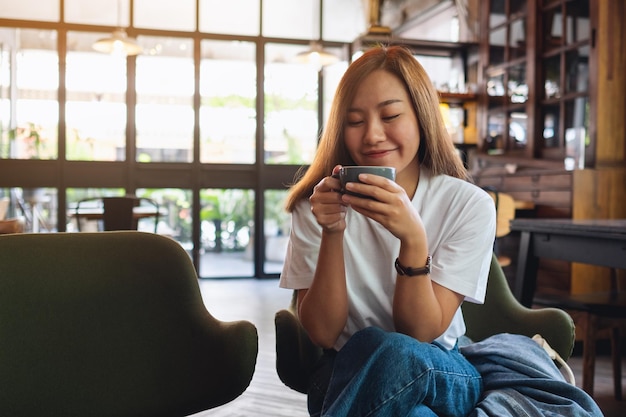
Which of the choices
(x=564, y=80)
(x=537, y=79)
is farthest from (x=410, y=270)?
(x=537, y=79)

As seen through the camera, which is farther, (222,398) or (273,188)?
(273,188)

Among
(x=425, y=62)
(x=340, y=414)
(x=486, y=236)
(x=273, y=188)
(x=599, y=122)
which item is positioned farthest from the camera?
(x=273, y=188)

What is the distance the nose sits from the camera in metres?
1.23

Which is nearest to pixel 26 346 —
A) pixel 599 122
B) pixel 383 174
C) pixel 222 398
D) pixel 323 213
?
pixel 222 398

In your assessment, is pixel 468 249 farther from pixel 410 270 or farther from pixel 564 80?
pixel 564 80

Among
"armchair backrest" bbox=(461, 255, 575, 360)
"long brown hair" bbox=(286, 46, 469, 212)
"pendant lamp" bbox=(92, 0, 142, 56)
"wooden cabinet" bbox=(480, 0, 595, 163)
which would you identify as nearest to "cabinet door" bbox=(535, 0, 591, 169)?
"wooden cabinet" bbox=(480, 0, 595, 163)

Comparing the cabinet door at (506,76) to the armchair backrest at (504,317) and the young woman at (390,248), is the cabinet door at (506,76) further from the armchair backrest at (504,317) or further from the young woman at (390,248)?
the young woman at (390,248)

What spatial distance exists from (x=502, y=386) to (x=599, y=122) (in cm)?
349

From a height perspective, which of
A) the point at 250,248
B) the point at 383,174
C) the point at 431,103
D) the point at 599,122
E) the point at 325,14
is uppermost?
the point at 325,14

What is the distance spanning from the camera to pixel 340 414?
1.01 meters

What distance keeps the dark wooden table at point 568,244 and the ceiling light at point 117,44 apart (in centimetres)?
400

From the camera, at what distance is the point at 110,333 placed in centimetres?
133

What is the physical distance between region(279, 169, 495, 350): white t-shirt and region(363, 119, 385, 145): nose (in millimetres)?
160

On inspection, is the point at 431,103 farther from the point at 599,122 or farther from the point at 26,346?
the point at 599,122
